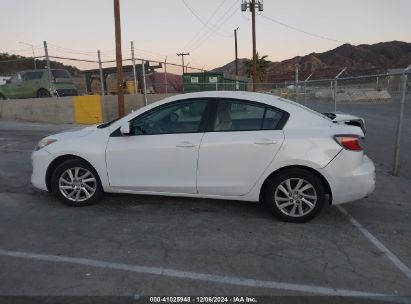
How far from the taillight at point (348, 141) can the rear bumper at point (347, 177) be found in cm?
6

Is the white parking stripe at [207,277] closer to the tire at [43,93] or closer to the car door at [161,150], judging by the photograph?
the car door at [161,150]

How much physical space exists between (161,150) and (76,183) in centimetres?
127

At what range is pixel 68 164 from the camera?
17.0 ft

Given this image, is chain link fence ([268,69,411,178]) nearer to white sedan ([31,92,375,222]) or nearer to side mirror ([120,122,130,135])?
white sedan ([31,92,375,222])

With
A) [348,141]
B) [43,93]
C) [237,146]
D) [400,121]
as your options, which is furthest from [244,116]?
[43,93]

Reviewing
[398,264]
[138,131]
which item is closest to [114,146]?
[138,131]

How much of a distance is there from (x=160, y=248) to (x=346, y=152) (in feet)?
7.58

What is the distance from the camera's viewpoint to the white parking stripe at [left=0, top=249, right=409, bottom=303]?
3225mm

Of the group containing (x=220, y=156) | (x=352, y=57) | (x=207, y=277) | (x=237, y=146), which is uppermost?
(x=352, y=57)

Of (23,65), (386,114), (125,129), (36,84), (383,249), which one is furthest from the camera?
(23,65)

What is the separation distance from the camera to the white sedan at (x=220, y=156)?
180 inches

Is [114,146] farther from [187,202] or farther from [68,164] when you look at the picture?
[187,202]

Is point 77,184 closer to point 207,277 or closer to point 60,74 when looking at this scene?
point 207,277

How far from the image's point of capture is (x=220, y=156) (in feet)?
15.5
